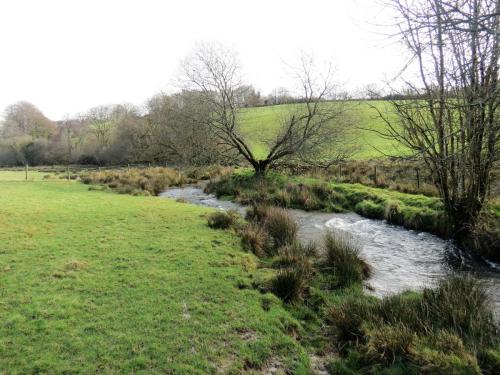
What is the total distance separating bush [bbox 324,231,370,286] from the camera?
7.33m

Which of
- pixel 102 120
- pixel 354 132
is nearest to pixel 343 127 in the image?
pixel 354 132

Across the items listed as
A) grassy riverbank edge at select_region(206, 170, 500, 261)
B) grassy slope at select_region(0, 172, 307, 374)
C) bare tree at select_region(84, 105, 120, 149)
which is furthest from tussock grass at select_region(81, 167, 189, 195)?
bare tree at select_region(84, 105, 120, 149)

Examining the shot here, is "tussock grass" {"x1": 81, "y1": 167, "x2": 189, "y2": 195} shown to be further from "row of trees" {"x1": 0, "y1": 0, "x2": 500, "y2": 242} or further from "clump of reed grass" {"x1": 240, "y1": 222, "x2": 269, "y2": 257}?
"clump of reed grass" {"x1": 240, "y1": 222, "x2": 269, "y2": 257}

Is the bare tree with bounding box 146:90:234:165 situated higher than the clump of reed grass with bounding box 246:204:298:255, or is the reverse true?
the bare tree with bounding box 146:90:234:165

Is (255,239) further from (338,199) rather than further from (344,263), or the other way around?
(338,199)

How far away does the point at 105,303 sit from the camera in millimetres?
5648

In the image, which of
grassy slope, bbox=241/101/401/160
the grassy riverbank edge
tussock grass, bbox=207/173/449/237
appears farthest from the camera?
grassy slope, bbox=241/101/401/160

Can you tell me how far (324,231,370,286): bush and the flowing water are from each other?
310 mm

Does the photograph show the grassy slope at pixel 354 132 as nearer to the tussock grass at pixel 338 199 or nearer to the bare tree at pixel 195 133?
the tussock grass at pixel 338 199

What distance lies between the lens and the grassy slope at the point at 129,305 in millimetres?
4395

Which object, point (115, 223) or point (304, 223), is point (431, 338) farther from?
point (115, 223)

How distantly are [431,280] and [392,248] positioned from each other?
2399mm

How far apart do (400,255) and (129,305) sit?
6999mm

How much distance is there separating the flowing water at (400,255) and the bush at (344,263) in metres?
0.31
